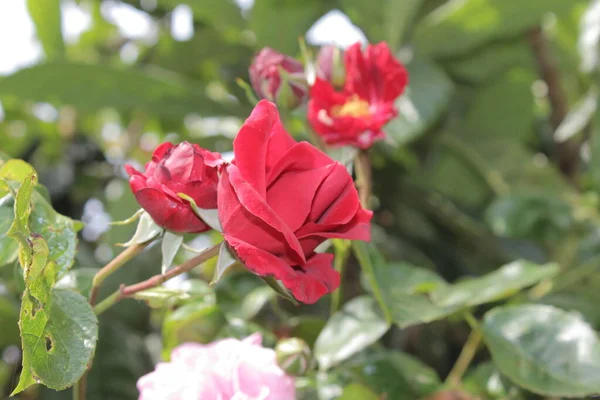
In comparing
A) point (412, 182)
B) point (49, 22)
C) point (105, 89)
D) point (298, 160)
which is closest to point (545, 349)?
point (298, 160)

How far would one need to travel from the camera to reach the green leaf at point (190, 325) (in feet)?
1.83

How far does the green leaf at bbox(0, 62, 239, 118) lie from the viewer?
2.78 feet

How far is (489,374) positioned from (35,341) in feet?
1.41

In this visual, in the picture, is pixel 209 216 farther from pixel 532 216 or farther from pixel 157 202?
pixel 532 216

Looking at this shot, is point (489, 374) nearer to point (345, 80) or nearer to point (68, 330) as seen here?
point (345, 80)

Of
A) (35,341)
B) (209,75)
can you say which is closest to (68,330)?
(35,341)

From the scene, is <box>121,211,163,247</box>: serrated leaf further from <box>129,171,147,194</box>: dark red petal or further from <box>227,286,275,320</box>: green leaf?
<box>227,286,275,320</box>: green leaf

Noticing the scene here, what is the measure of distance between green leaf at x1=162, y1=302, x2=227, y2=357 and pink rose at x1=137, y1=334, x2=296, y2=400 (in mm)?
131

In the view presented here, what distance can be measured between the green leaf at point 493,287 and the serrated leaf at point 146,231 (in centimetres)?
30

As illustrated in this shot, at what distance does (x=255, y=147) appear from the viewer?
13.1 inches

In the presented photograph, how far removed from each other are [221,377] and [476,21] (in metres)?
0.63

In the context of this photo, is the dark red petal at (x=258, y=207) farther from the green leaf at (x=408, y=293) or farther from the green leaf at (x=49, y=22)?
the green leaf at (x=49, y=22)

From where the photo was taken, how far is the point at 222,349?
16.7 inches

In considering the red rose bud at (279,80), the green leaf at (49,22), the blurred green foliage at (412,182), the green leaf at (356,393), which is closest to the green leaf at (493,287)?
the blurred green foliage at (412,182)
